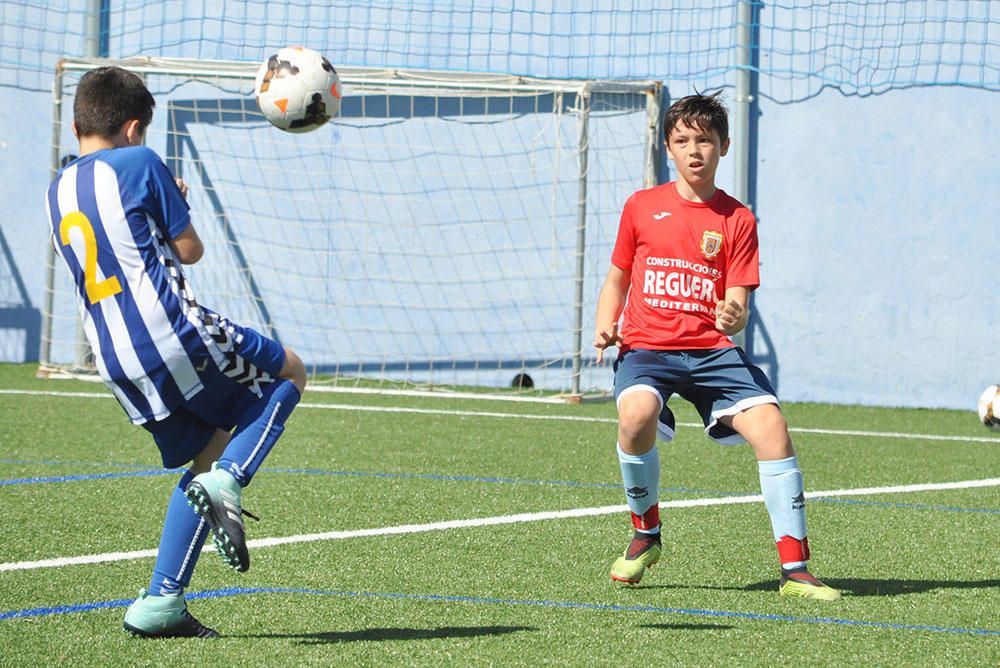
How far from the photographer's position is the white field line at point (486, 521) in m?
4.18

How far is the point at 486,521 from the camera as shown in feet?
16.4

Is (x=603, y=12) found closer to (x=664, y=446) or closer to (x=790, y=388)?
(x=790, y=388)

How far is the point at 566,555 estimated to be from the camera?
4441 mm

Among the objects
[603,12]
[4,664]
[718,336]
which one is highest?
[603,12]

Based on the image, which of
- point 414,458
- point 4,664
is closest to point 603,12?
point 414,458

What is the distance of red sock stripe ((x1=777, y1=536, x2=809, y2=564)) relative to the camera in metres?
3.99

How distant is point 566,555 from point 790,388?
6.14 m

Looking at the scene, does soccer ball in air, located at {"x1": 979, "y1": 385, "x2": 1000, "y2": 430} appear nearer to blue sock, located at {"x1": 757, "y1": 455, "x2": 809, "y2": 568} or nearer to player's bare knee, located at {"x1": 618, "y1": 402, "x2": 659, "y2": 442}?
blue sock, located at {"x1": 757, "y1": 455, "x2": 809, "y2": 568}

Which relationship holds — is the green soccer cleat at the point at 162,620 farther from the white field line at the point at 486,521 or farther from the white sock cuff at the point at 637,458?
the white sock cuff at the point at 637,458

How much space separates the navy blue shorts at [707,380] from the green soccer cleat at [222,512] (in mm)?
1458

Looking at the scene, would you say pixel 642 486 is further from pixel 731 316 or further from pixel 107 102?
pixel 107 102

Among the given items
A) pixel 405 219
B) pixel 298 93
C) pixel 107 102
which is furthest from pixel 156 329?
pixel 405 219

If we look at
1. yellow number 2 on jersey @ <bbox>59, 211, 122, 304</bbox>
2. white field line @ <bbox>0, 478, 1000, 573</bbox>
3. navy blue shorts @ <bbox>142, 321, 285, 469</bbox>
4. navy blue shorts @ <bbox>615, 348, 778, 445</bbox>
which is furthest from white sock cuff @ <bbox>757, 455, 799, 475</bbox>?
yellow number 2 on jersey @ <bbox>59, 211, 122, 304</bbox>

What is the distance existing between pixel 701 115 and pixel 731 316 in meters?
0.66
